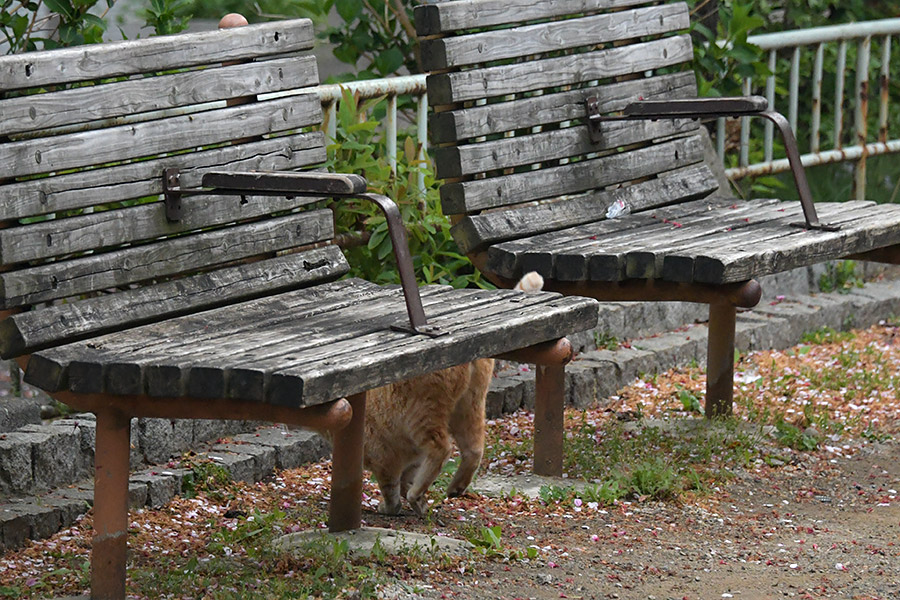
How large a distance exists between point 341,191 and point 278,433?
1643mm

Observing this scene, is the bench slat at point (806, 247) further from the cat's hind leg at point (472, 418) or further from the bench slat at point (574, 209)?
the cat's hind leg at point (472, 418)

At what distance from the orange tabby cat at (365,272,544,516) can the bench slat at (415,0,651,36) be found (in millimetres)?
875

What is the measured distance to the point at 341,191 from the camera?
3.25 meters

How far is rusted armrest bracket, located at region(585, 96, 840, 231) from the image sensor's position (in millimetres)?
4438

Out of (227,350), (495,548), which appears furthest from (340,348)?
(495,548)

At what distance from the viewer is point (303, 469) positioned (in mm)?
4617

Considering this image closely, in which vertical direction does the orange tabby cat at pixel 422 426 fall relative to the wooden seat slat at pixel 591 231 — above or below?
below

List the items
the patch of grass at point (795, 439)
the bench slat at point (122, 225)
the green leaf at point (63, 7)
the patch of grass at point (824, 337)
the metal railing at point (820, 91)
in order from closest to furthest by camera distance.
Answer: the bench slat at point (122, 225)
the green leaf at point (63, 7)
the patch of grass at point (795, 439)
the patch of grass at point (824, 337)
the metal railing at point (820, 91)

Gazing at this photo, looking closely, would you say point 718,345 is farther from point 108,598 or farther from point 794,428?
point 108,598

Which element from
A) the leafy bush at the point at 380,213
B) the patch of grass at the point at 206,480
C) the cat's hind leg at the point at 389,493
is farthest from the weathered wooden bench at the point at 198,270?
the leafy bush at the point at 380,213

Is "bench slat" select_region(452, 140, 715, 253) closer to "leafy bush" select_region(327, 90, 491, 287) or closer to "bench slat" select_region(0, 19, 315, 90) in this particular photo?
"leafy bush" select_region(327, 90, 491, 287)

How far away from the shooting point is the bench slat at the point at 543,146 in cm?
438

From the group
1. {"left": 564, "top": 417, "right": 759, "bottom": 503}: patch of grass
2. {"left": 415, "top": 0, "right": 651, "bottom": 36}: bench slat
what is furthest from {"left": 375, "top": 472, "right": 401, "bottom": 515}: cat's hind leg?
{"left": 415, "top": 0, "right": 651, "bottom": 36}: bench slat

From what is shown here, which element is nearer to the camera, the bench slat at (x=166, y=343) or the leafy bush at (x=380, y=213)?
the bench slat at (x=166, y=343)
